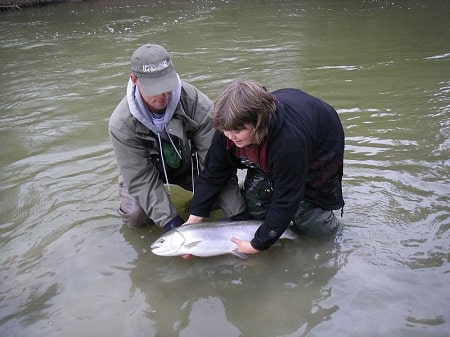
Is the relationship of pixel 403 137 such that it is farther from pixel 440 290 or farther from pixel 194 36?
pixel 194 36

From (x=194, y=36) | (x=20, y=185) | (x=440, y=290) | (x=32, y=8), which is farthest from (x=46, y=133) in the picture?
(x=32, y=8)

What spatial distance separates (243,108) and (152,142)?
1.31 meters

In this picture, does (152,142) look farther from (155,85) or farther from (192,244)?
(192,244)

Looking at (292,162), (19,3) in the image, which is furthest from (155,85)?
(19,3)

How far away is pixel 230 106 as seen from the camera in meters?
2.59

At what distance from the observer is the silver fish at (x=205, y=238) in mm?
3387

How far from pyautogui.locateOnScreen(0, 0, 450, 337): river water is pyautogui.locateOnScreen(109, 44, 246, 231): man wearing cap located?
0.46 m

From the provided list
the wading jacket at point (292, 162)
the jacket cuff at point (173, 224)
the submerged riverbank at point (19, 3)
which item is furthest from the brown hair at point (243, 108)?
the submerged riverbank at point (19, 3)

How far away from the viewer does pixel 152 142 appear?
3.66 meters

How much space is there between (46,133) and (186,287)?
3.94 m

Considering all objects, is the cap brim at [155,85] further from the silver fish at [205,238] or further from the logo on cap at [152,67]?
the silver fish at [205,238]

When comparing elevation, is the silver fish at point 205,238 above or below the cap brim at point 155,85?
below

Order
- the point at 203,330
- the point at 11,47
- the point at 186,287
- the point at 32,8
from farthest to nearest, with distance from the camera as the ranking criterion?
the point at 32,8
the point at 11,47
the point at 186,287
the point at 203,330

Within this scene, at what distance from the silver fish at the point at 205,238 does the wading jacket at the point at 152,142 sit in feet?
1.04
